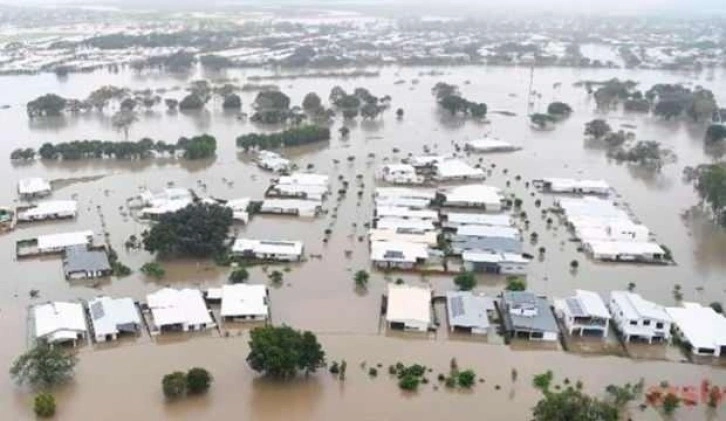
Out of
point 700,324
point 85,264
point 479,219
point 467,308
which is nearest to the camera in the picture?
point 700,324

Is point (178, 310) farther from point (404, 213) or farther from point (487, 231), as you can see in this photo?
point (487, 231)

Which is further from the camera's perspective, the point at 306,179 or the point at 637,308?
the point at 306,179

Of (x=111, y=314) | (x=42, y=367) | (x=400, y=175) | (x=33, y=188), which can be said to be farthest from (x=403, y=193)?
(x=42, y=367)

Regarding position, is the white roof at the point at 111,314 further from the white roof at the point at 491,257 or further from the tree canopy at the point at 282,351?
the white roof at the point at 491,257

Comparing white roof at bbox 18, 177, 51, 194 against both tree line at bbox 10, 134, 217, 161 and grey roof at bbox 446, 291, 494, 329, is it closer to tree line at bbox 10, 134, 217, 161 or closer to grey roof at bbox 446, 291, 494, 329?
tree line at bbox 10, 134, 217, 161

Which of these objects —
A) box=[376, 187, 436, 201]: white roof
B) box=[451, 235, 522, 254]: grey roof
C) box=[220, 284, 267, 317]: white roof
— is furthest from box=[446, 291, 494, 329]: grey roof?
box=[376, 187, 436, 201]: white roof

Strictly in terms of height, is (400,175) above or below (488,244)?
above

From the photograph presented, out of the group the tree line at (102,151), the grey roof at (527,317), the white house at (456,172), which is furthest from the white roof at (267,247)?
the tree line at (102,151)
